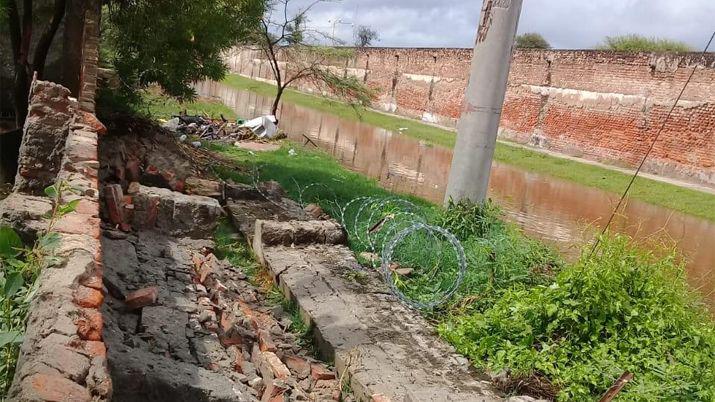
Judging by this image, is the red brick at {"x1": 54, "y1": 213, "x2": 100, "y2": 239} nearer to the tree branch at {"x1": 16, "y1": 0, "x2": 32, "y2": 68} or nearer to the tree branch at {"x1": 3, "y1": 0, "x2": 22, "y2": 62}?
the tree branch at {"x1": 3, "y1": 0, "x2": 22, "y2": 62}

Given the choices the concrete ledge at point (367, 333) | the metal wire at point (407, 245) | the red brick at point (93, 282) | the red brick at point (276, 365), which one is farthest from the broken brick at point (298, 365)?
the red brick at point (93, 282)

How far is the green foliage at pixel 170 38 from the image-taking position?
30.8ft

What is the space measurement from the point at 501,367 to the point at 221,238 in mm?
3869

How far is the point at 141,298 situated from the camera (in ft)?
13.6

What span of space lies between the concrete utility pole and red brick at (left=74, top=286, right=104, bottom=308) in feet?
18.3

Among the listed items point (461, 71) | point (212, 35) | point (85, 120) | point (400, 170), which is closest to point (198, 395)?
point (85, 120)

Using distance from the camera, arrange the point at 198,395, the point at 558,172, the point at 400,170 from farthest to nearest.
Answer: the point at 558,172, the point at 400,170, the point at 198,395

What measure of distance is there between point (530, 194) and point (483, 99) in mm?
7300

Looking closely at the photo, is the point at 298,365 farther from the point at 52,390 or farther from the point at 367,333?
the point at 52,390

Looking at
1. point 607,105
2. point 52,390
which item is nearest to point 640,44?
point 607,105

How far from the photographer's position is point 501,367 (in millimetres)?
4594

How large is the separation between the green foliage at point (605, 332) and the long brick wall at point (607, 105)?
11.9 m

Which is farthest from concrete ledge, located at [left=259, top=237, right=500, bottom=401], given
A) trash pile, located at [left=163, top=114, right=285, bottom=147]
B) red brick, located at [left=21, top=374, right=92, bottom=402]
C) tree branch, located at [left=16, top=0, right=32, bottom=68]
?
trash pile, located at [left=163, top=114, right=285, bottom=147]

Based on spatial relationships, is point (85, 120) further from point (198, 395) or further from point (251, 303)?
point (198, 395)
